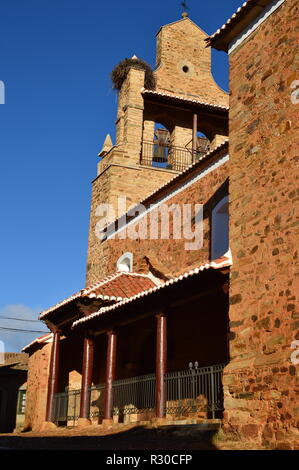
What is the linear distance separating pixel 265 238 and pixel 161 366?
12.7 feet

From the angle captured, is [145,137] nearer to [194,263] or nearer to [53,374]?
[194,263]

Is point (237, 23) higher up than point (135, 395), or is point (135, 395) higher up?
point (237, 23)

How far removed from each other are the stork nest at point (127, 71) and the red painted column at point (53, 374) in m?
11.0

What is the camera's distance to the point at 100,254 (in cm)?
2106

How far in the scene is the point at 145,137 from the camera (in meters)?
22.8

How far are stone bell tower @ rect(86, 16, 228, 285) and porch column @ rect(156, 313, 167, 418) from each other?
324 inches

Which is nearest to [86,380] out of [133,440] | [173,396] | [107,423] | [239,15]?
[107,423]

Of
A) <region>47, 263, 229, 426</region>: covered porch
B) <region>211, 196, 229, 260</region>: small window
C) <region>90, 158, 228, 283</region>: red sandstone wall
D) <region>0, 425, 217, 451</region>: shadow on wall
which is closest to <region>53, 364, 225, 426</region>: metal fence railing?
<region>47, 263, 229, 426</region>: covered porch

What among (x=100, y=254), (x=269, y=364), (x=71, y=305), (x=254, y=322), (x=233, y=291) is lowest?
(x=269, y=364)

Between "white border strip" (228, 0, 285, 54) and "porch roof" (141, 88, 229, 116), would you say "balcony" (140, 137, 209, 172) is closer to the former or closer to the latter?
"porch roof" (141, 88, 229, 116)

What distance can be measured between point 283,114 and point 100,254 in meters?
12.3

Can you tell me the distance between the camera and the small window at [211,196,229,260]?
45.9ft
